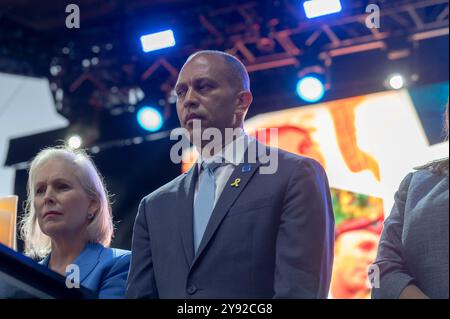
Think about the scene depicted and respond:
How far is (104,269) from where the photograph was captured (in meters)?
2.12

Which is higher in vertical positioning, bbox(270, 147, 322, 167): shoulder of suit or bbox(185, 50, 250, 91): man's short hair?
bbox(185, 50, 250, 91): man's short hair

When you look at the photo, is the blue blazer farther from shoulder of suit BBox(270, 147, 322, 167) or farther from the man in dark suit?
shoulder of suit BBox(270, 147, 322, 167)

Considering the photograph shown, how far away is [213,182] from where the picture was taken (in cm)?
196

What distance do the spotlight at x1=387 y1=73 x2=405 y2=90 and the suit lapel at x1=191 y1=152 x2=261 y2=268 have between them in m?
2.86

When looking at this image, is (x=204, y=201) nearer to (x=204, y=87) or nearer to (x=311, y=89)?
(x=204, y=87)

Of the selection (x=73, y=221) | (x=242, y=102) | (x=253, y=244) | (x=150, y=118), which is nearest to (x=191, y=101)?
(x=242, y=102)

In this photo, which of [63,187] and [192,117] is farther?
[63,187]

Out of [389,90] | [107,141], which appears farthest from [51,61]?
[389,90]

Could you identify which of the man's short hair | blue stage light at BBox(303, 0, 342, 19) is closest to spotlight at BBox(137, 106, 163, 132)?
blue stage light at BBox(303, 0, 342, 19)

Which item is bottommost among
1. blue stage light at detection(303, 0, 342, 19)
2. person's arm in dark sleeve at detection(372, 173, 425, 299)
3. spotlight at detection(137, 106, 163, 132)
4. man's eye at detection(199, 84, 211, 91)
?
person's arm in dark sleeve at detection(372, 173, 425, 299)

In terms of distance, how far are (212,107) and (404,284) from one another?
68 centimetres

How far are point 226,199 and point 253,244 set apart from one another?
5.5 inches

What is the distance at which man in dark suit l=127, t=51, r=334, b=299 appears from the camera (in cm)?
176

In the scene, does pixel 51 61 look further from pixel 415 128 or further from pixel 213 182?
pixel 213 182
